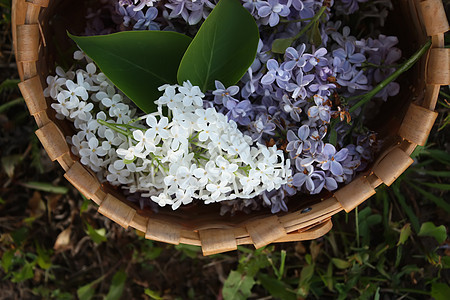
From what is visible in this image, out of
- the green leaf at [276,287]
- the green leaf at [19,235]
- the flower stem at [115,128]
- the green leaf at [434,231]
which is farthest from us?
the green leaf at [19,235]

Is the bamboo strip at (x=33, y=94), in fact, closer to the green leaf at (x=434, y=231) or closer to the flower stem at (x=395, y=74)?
the flower stem at (x=395, y=74)

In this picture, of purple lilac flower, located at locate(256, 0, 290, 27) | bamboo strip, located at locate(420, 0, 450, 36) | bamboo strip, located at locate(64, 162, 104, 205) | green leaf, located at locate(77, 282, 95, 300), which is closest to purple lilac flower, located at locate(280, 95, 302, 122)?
purple lilac flower, located at locate(256, 0, 290, 27)

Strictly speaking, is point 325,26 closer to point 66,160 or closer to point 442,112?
point 442,112

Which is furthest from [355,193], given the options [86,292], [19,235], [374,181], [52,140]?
[19,235]

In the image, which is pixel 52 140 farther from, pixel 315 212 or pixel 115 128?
pixel 315 212

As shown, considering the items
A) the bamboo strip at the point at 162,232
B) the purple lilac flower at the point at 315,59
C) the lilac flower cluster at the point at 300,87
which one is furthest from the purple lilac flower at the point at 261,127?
the bamboo strip at the point at 162,232

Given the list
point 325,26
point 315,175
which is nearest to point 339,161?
point 315,175

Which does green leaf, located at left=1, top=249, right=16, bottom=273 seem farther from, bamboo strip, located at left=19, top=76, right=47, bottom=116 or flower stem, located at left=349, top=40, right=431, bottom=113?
flower stem, located at left=349, top=40, right=431, bottom=113
